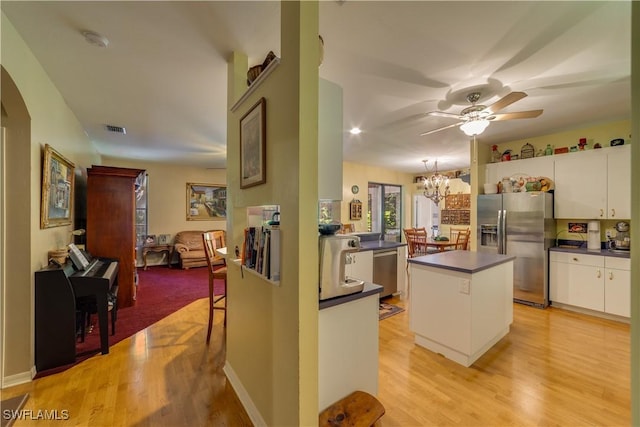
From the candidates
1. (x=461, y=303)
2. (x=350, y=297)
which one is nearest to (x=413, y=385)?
(x=461, y=303)

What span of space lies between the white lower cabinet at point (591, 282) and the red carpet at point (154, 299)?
507 cm

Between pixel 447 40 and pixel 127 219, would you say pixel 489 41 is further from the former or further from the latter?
pixel 127 219

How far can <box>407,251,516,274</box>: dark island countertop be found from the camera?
244cm

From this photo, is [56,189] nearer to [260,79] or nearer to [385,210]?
[260,79]

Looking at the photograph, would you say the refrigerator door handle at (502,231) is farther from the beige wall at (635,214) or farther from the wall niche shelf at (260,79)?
the wall niche shelf at (260,79)

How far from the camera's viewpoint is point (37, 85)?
7.64ft

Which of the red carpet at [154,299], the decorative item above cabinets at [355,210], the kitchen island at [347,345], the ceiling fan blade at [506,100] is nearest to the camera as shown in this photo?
the kitchen island at [347,345]

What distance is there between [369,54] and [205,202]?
20.2 ft

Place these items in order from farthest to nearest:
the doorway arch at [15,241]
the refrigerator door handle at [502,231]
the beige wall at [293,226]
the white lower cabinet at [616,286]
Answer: the refrigerator door handle at [502,231], the white lower cabinet at [616,286], the doorway arch at [15,241], the beige wall at [293,226]

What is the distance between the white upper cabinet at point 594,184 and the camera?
3.52m

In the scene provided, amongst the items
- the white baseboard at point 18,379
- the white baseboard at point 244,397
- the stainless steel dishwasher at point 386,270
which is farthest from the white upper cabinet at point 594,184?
the white baseboard at point 18,379

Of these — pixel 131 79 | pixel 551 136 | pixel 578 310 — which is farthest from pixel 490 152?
pixel 131 79

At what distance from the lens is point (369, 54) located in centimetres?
218

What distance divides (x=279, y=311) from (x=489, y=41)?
2.34m
